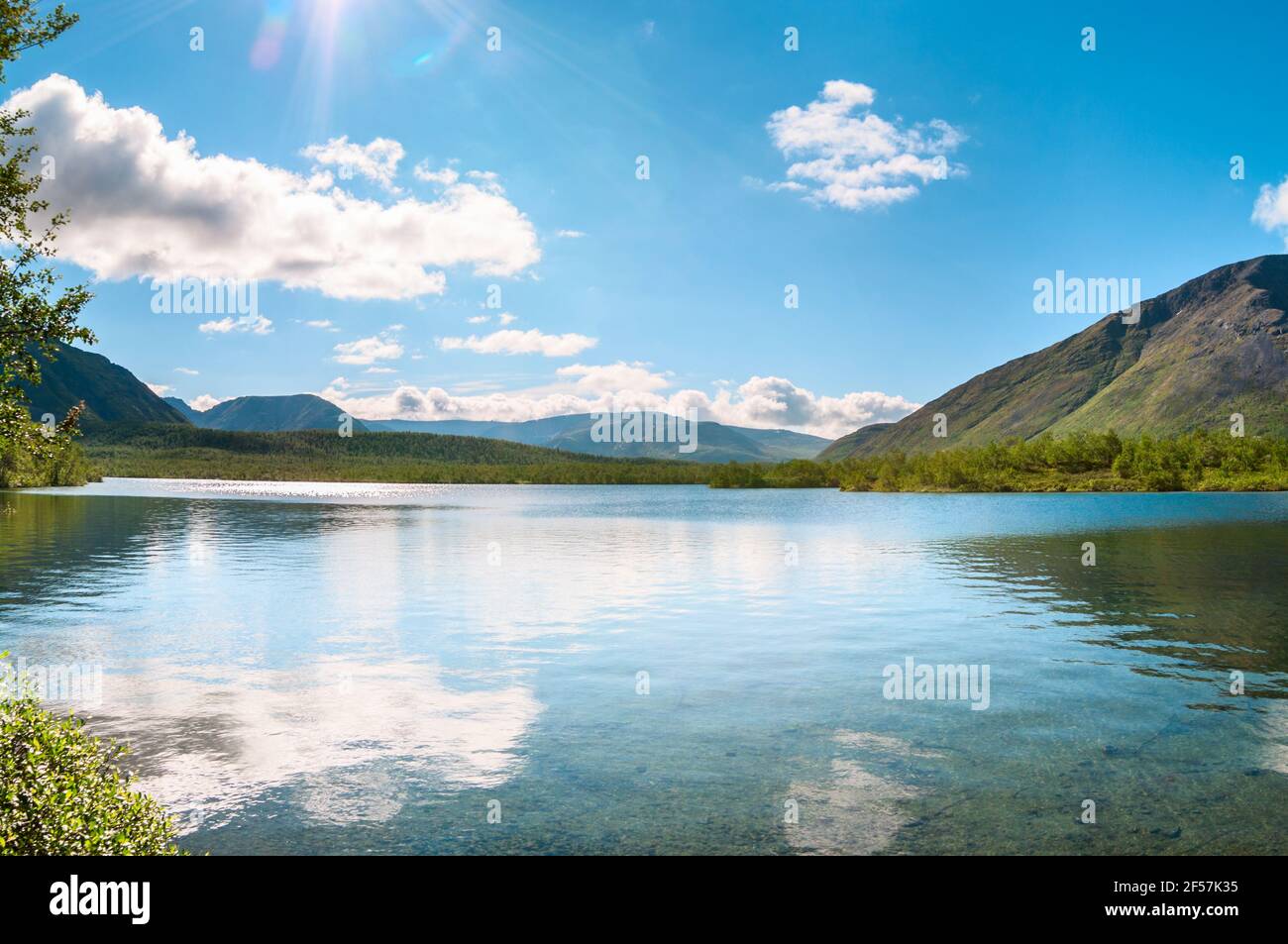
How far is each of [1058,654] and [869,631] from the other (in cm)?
760

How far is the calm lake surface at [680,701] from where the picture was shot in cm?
1591

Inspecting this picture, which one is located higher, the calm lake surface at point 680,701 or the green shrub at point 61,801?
the green shrub at point 61,801

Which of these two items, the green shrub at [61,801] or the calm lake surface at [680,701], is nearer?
the green shrub at [61,801]

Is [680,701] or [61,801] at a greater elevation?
[61,801]

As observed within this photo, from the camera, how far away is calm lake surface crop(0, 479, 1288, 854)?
626 inches

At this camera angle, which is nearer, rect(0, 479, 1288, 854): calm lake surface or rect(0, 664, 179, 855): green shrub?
rect(0, 664, 179, 855): green shrub

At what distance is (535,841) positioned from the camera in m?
14.9

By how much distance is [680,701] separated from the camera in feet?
83.1

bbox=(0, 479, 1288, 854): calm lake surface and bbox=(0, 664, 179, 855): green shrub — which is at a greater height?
bbox=(0, 664, 179, 855): green shrub

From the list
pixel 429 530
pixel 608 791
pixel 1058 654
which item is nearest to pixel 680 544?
pixel 429 530

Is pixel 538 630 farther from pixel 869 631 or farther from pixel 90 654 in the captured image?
pixel 90 654
